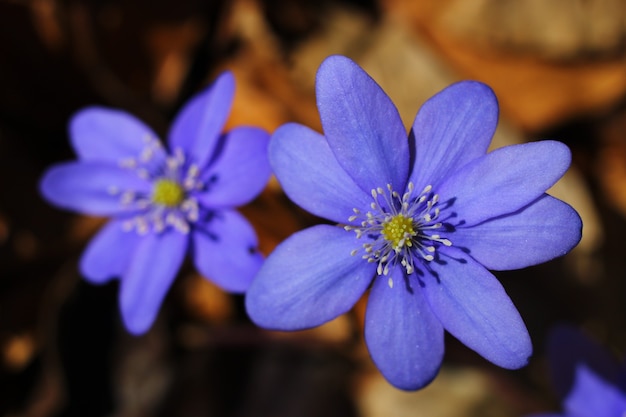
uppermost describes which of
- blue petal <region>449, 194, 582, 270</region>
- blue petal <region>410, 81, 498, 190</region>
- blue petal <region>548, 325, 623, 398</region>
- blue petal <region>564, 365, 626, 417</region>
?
blue petal <region>410, 81, 498, 190</region>

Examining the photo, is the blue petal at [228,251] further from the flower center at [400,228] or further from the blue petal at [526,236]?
the blue petal at [526,236]

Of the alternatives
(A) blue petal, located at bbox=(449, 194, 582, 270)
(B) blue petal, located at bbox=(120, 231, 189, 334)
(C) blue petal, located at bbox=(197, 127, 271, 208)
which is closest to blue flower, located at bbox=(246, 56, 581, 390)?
(A) blue petal, located at bbox=(449, 194, 582, 270)

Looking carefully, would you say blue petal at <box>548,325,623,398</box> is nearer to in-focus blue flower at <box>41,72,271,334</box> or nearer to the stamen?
the stamen

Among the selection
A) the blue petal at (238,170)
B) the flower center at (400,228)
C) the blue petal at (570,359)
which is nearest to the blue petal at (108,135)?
the blue petal at (238,170)

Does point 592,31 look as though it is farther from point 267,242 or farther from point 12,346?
point 12,346

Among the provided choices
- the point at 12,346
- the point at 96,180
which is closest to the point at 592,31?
the point at 96,180

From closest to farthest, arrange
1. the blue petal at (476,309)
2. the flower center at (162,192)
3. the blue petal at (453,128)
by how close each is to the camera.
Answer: the blue petal at (476,309)
the blue petal at (453,128)
the flower center at (162,192)
